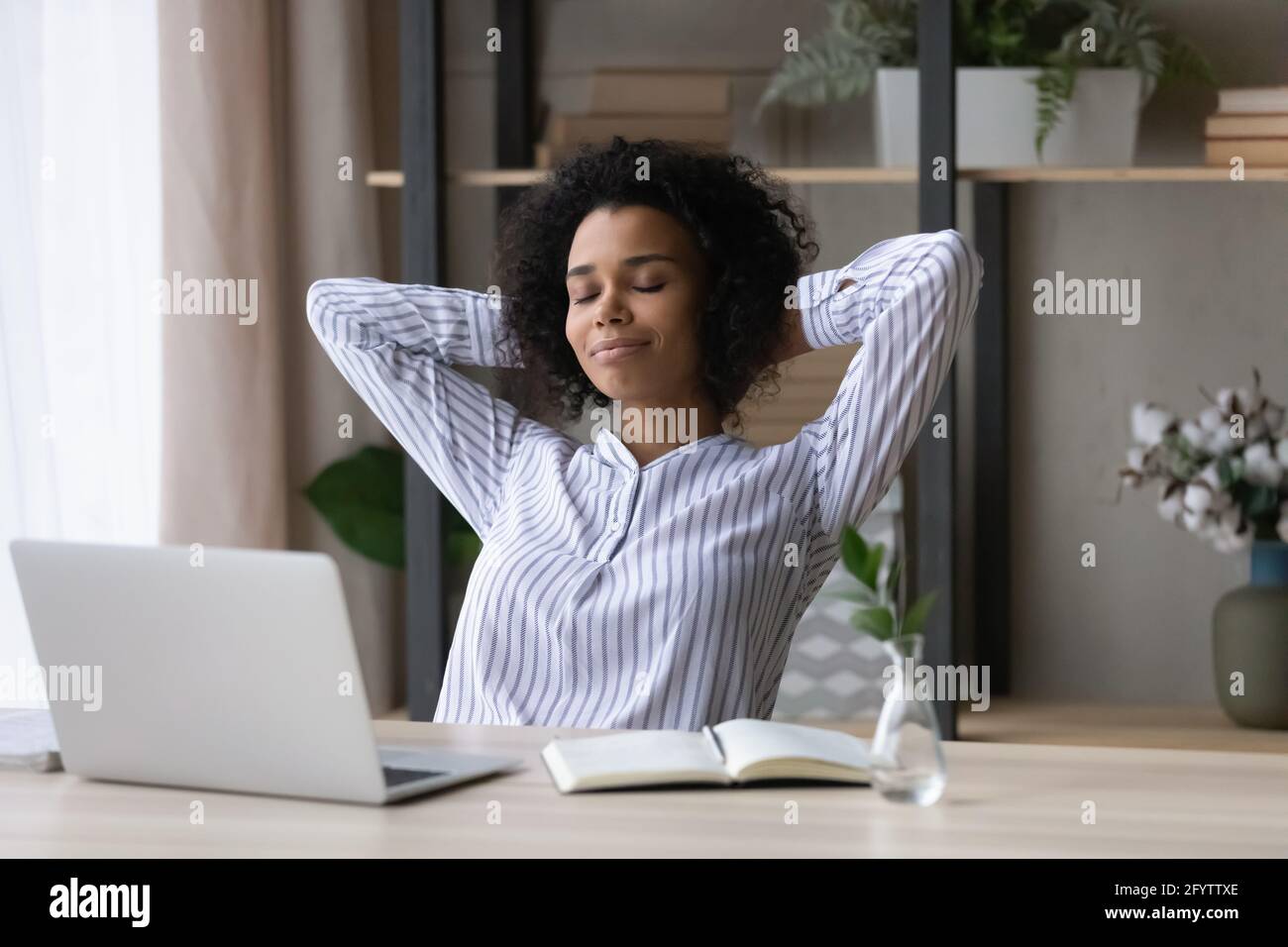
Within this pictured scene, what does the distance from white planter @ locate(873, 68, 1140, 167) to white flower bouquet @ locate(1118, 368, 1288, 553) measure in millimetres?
452

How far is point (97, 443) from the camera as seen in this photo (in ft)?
7.55

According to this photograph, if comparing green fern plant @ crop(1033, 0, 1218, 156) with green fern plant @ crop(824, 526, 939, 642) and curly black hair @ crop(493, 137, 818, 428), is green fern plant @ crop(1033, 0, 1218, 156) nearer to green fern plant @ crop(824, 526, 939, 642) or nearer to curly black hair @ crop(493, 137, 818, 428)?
curly black hair @ crop(493, 137, 818, 428)

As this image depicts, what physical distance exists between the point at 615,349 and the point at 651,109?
1.15 m

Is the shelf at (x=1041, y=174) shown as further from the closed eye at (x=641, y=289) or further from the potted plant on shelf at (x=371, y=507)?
the closed eye at (x=641, y=289)

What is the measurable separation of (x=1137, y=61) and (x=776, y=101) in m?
0.64

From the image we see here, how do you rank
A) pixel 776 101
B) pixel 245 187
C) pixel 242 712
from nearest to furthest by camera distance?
1. pixel 242 712
2. pixel 245 187
3. pixel 776 101

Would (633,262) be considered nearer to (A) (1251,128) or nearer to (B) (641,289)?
(B) (641,289)

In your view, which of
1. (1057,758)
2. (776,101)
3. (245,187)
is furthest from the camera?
(776,101)

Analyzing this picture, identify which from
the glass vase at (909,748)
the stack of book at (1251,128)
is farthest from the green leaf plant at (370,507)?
the glass vase at (909,748)

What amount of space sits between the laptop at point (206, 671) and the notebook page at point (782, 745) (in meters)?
0.19

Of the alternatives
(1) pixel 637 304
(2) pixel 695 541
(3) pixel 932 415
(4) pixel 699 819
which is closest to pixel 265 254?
(3) pixel 932 415

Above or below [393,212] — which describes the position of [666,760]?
below
